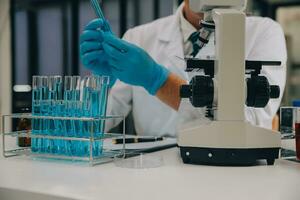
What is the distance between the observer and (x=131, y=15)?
4023mm

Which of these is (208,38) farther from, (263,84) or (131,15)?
(131,15)

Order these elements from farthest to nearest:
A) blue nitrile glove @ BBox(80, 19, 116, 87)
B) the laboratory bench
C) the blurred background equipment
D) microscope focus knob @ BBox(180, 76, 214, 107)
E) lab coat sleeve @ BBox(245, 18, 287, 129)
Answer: the blurred background equipment
lab coat sleeve @ BBox(245, 18, 287, 129)
blue nitrile glove @ BBox(80, 19, 116, 87)
microscope focus knob @ BBox(180, 76, 214, 107)
the laboratory bench

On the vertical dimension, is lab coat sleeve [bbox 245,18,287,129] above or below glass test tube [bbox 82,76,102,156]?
above

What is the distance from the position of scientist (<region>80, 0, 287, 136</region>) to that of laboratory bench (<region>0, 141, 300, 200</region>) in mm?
351

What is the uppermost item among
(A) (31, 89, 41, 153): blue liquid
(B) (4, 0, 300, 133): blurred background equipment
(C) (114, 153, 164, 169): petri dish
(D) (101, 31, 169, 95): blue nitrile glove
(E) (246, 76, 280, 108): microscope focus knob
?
(B) (4, 0, 300, 133): blurred background equipment

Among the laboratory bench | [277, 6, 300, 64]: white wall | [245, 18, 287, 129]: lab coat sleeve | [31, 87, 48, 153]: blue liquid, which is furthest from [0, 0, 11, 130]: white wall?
the laboratory bench

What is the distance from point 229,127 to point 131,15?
10.9 ft

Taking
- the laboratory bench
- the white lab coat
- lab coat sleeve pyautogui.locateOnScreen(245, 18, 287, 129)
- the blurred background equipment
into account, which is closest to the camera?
the laboratory bench

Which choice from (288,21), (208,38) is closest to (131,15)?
(288,21)

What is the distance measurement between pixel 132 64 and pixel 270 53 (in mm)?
723

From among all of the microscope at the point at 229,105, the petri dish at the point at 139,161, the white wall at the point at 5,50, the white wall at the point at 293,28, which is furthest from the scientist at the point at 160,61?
the white wall at the point at 293,28

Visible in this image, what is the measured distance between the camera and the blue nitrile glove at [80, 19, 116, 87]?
3.77 feet

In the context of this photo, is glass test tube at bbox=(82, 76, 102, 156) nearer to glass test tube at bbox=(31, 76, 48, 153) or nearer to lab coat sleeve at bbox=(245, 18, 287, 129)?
glass test tube at bbox=(31, 76, 48, 153)

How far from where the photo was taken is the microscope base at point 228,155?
2.83ft
